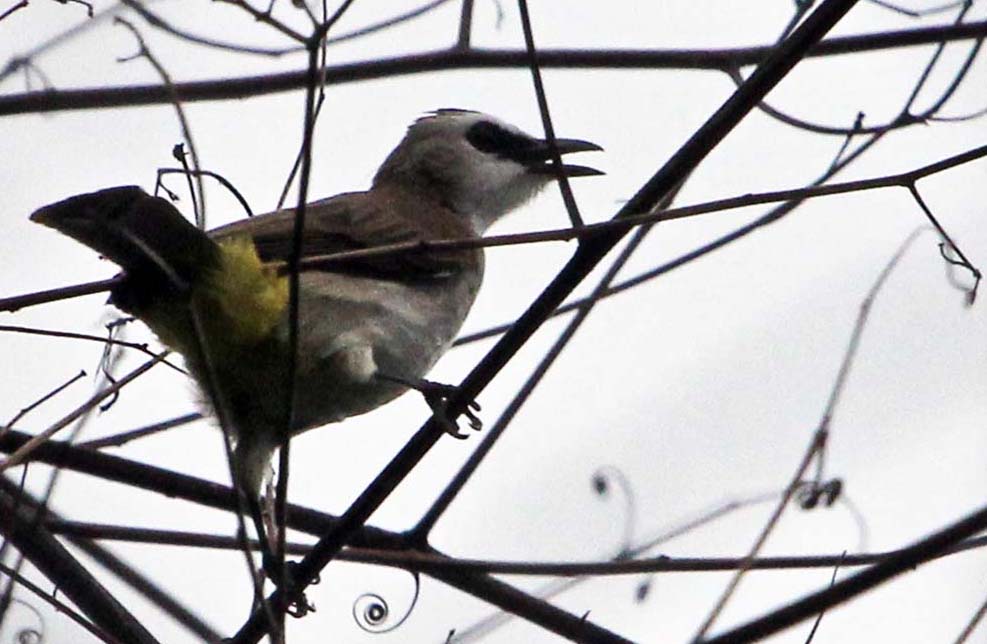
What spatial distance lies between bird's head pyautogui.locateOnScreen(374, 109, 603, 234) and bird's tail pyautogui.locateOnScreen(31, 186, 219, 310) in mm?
2397

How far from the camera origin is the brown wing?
3.86 meters

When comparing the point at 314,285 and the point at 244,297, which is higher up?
the point at 314,285

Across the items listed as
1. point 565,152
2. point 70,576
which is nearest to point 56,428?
point 70,576

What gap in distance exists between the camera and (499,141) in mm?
5773

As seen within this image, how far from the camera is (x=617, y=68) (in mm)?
3801

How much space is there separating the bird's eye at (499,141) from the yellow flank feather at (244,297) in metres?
2.27

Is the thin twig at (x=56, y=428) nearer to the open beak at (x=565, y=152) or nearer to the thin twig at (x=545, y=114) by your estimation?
the thin twig at (x=545, y=114)

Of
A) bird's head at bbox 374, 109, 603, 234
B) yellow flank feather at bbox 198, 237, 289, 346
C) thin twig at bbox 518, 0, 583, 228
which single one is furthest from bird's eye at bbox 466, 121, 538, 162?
thin twig at bbox 518, 0, 583, 228

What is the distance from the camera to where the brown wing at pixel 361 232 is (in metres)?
3.86

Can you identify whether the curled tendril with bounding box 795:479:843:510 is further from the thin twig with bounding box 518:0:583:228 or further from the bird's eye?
the bird's eye

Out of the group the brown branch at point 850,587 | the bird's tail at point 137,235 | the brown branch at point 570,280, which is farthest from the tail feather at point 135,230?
the brown branch at point 850,587

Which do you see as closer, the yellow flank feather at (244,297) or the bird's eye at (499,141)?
the yellow flank feather at (244,297)

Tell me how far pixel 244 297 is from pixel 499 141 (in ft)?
8.01

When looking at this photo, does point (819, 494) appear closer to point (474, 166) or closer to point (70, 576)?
point (70, 576)
